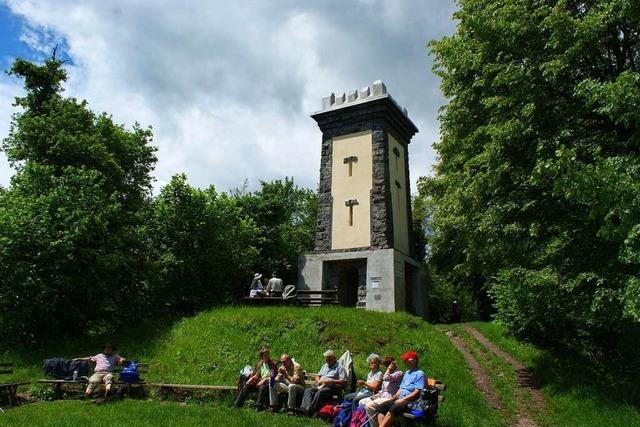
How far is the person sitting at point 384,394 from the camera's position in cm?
729

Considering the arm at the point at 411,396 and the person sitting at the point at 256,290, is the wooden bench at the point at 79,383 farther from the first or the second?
the person sitting at the point at 256,290

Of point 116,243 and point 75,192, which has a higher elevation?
point 75,192

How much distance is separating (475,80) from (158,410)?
948 centimetres

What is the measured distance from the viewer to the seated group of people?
7301 millimetres

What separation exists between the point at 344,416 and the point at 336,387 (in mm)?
919

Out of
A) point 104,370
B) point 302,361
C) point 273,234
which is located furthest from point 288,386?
point 273,234

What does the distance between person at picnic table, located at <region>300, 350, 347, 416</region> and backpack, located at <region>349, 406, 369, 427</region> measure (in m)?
1.07

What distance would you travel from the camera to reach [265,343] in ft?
42.8

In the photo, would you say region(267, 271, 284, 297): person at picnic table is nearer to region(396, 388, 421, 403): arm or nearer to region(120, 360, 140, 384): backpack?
region(120, 360, 140, 384): backpack

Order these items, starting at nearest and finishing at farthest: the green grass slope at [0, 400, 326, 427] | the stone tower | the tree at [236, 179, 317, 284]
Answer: the green grass slope at [0, 400, 326, 427], the stone tower, the tree at [236, 179, 317, 284]

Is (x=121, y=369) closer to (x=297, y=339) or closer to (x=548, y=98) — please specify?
(x=297, y=339)

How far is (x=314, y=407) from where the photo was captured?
28.1 feet

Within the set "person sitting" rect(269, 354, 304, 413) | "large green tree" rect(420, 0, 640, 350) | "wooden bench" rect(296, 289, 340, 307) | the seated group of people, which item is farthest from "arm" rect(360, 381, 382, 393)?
"wooden bench" rect(296, 289, 340, 307)

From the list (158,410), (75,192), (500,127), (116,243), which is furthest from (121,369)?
(500,127)
